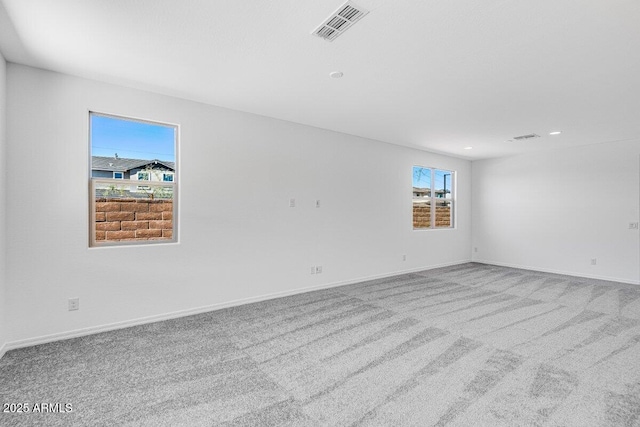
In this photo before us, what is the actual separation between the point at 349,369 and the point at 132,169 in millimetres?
3012

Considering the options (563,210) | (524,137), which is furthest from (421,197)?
(563,210)

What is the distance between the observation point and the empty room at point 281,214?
1.94 meters

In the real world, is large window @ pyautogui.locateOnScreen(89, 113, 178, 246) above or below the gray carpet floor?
above

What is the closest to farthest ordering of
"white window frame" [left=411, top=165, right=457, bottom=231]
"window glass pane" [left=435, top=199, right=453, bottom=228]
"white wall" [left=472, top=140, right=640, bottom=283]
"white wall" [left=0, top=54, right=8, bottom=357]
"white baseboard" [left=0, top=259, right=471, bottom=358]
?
"white wall" [left=0, top=54, right=8, bottom=357]
"white baseboard" [left=0, top=259, right=471, bottom=358]
"white wall" [left=472, top=140, right=640, bottom=283]
"white window frame" [left=411, top=165, right=457, bottom=231]
"window glass pane" [left=435, top=199, right=453, bottom=228]

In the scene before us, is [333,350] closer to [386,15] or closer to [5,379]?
[5,379]

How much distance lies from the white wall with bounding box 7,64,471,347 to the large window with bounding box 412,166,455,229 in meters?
0.51

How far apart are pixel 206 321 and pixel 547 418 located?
3.05 meters

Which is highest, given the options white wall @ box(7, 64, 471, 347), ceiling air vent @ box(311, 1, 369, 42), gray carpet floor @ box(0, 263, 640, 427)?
ceiling air vent @ box(311, 1, 369, 42)

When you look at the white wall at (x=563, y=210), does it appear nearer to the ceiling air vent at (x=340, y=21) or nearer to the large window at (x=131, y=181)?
the ceiling air vent at (x=340, y=21)

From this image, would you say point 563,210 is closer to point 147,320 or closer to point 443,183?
point 443,183

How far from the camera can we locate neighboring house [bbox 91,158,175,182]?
3.08m

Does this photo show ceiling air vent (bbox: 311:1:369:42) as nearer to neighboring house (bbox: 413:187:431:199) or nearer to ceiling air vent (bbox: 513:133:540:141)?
ceiling air vent (bbox: 513:133:540:141)

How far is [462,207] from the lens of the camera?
7105mm

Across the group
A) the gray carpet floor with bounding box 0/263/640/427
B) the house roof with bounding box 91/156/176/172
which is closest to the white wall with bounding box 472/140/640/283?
the gray carpet floor with bounding box 0/263/640/427
